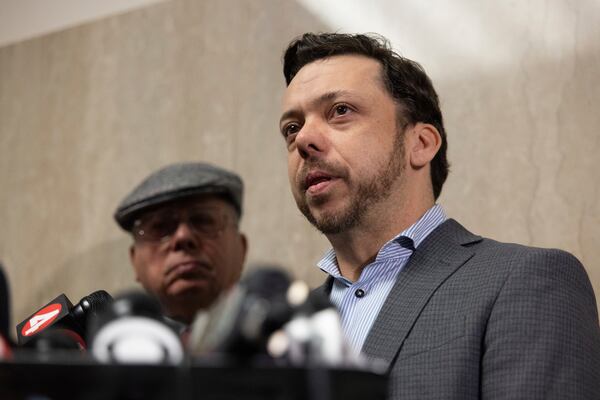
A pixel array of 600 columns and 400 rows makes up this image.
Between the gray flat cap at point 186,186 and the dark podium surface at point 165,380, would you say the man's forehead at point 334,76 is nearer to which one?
the gray flat cap at point 186,186

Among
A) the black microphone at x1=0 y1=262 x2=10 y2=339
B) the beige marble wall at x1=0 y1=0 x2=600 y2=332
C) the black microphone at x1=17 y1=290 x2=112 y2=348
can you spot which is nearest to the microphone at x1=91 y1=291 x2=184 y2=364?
the black microphone at x1=0 y1=262 x2=10 y2=339

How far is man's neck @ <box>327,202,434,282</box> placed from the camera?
1.45 meters

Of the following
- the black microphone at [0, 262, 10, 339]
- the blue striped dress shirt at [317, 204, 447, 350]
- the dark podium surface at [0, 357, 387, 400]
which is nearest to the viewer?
the dark podium surface at [0, 357, 387, 400]

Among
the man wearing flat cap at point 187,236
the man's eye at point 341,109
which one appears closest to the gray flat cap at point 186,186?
the man wearing flat cap at point 187,236

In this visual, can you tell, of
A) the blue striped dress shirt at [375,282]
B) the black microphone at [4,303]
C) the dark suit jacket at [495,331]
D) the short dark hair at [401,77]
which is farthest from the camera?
the short dark hair at [401,77]

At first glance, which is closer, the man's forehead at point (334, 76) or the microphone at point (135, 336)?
the microphone at point (135, 336)

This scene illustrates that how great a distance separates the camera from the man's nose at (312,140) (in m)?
1.42

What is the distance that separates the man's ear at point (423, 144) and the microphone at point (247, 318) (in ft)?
3.38

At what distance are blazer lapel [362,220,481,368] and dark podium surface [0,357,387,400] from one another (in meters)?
0.68

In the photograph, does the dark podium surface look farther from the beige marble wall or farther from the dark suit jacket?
the beige marble wall

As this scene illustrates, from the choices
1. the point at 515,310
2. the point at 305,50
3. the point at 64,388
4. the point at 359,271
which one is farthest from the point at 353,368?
the point at 305,50

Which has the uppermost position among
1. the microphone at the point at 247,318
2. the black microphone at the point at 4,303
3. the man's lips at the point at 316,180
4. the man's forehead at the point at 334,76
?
the man's forehead at the point at 334,76

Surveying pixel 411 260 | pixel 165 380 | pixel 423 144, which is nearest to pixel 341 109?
pixel 423 144

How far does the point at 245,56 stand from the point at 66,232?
0.68m
